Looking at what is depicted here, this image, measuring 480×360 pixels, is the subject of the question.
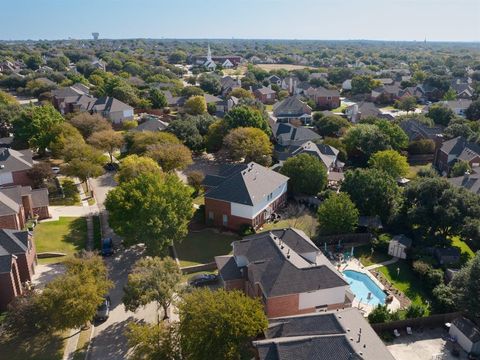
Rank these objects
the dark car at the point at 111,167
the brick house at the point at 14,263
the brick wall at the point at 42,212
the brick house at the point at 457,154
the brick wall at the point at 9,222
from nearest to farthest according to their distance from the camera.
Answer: the brick house at the point at 14,263
the brick wall at the point at 9,222
the brick wall at the point at 42,212
the brick house at the point at 457,154
the dark car at the point at 111,167

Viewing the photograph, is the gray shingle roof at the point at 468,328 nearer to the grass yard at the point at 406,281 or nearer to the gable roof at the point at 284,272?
the grass yard at the point at 406,281

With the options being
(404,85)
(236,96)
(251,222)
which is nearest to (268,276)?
(251,222)

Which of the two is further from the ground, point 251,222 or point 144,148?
point 144,148

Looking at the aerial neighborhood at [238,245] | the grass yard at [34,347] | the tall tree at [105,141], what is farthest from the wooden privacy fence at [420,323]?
the tall tree at [105,141]

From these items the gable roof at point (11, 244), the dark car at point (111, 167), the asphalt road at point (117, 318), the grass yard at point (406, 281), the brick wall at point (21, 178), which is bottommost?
the grass yard at point (406, 281)

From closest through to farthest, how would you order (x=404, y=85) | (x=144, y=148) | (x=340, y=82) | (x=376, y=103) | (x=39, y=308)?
(x=39, y=308), (x=144, y=148), (x=376, y=103), (x=404, y=85), (x=340, y=82)

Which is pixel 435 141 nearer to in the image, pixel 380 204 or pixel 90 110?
pixel 380 204
